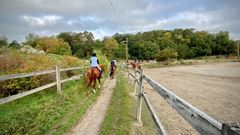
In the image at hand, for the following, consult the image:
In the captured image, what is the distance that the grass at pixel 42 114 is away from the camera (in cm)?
519

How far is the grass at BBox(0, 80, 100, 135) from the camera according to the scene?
5.19 metres

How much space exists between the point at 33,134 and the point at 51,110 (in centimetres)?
186

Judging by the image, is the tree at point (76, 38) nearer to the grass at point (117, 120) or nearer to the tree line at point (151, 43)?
the tree line at point (151, 43)

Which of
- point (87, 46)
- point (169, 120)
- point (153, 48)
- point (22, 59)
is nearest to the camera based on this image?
point (169, 120)

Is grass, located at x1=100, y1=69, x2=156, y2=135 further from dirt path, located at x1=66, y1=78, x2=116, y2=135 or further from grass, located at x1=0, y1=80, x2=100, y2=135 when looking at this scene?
grass, located at x1=0, y1=80, x2=100, y2=135

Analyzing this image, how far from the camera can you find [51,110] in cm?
674

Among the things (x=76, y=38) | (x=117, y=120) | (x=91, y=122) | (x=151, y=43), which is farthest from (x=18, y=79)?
(x=151, y=43)

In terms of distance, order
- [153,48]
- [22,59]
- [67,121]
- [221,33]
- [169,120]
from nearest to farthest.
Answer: [67,121] < [169,120] < [22,59] < [153,48] < [221,33]

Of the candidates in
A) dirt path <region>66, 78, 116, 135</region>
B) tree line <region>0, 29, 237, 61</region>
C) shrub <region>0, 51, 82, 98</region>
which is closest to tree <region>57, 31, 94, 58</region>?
tree line <region>0, 29, 237, 61</region>

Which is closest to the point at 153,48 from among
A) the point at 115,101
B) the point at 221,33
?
the point at 221,33

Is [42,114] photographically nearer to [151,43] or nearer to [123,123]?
[123,123]

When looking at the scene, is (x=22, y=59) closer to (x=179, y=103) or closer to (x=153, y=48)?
(x=179, y=103)

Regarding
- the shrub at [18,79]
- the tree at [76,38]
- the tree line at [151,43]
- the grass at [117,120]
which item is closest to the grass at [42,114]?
the shrub at [18,79]

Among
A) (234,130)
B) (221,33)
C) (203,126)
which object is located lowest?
(203,126)
